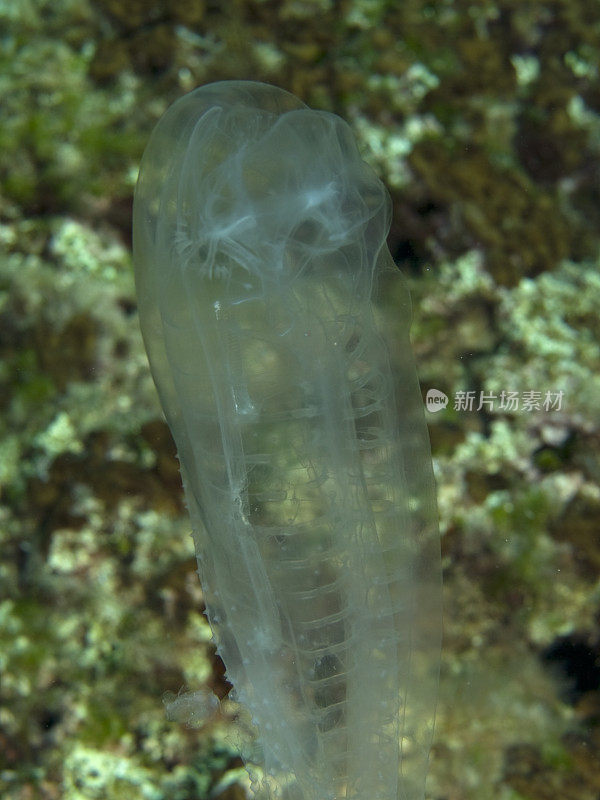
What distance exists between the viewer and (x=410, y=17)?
14.6 feet

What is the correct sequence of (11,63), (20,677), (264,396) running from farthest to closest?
(11,63) < (20,677) < (264,396)

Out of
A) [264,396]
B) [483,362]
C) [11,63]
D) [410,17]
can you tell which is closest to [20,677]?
[264,396]

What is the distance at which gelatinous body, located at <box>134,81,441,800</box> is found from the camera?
8.30 feet

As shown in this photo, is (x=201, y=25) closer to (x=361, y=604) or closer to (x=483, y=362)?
(x=483, y=362)

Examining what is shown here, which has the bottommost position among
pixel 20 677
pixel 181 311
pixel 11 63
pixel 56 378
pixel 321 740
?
pixel 20 677

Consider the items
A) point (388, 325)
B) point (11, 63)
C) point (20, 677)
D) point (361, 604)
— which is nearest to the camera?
point (361, 604)

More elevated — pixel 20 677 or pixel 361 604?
pixel 361 604

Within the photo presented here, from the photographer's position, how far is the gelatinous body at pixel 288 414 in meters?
2.53

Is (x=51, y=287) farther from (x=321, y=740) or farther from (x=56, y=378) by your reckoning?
(x=321, y=740)

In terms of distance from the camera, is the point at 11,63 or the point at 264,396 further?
the point at 11,63

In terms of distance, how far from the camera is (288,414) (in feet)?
8.54

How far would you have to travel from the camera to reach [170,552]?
11.6 ft

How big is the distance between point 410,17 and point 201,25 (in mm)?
1413

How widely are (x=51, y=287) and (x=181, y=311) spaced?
1568 millimetres
